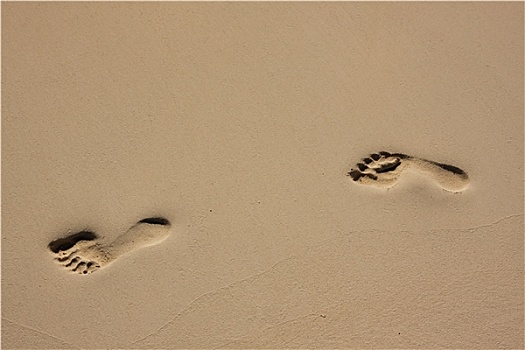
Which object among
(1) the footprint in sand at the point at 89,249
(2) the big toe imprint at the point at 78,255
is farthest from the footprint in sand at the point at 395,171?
(2) the big toe imprint at the point at 78,255

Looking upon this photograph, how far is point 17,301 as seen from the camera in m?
2.60

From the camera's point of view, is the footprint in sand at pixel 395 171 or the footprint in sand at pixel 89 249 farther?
the footprint in sand at pixel 395 171

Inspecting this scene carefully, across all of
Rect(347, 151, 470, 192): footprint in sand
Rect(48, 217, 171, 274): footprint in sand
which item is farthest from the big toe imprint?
Rect(347, 151, 470, 192): footprint in sand

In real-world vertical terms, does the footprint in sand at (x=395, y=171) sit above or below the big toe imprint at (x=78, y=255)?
above

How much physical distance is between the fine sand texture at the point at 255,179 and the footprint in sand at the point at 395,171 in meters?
0.01

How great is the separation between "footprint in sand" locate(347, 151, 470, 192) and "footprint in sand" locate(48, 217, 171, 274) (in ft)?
4.77

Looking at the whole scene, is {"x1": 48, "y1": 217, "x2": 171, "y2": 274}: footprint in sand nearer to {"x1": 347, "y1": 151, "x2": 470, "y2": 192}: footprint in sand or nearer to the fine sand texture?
the fine sand texture

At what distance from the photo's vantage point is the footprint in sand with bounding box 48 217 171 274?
2.61 meters

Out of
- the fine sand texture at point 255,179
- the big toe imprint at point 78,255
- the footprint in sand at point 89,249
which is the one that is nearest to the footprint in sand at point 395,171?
the fine sand texture at point 255,179

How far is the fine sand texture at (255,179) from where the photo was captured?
263 centimetres

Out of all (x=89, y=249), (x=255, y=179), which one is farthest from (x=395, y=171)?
(x=89, y=249)

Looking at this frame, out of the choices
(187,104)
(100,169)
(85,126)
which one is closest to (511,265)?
(187,104)

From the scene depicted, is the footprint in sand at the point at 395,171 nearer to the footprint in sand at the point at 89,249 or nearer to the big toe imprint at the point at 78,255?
the footprint in sand at the point at 89,249

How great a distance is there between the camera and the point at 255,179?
275cm
